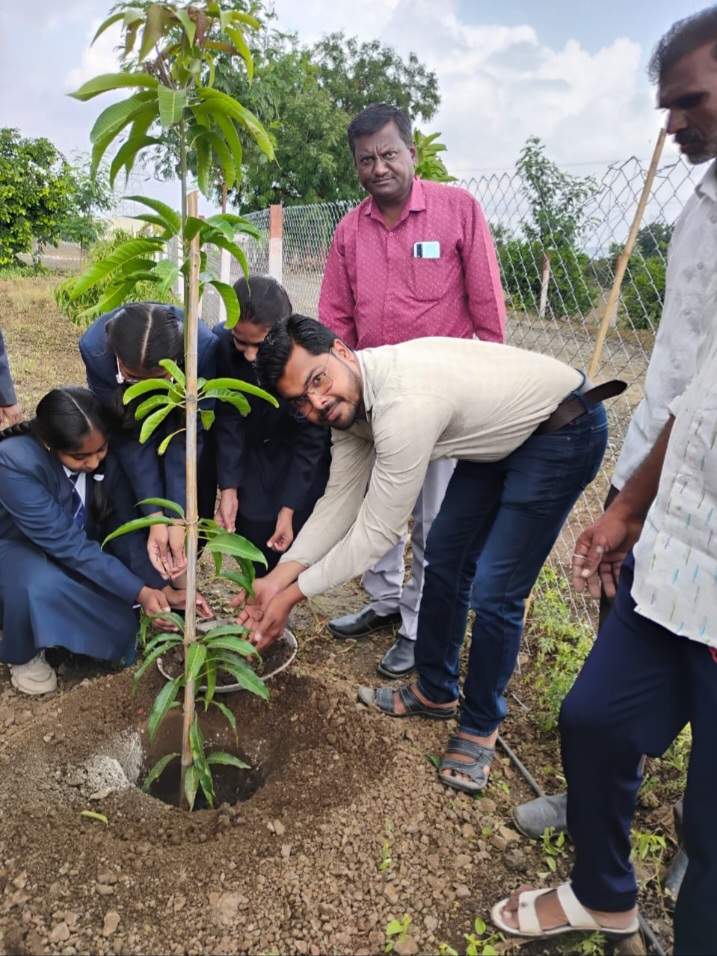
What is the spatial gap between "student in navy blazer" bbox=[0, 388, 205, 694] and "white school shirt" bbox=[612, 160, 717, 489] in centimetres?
161

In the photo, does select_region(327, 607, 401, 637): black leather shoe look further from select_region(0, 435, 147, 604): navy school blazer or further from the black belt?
the black belt

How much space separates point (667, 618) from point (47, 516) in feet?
6.37

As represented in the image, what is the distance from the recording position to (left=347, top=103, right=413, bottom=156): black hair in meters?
2.52

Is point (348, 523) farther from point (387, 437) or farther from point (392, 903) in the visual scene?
point (392, 903)

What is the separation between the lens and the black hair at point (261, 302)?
2365mm

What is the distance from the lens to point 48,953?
1.58 meters

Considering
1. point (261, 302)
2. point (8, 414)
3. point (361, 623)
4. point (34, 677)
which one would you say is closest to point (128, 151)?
point (261, 302)

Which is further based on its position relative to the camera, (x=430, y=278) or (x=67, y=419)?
(x=430, y=278)

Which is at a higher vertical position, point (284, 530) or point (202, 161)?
point (202, 161)

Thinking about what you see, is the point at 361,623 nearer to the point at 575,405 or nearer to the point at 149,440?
the point at 149,440

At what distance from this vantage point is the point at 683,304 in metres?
1.56

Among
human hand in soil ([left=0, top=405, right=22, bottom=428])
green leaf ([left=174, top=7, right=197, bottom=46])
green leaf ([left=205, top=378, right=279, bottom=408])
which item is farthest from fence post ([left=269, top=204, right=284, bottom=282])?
green leaf ([left=174, top=7, right=197, bottom=46])

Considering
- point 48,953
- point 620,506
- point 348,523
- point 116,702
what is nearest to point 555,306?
point 348,523

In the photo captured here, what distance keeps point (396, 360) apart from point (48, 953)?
155 centimetres
